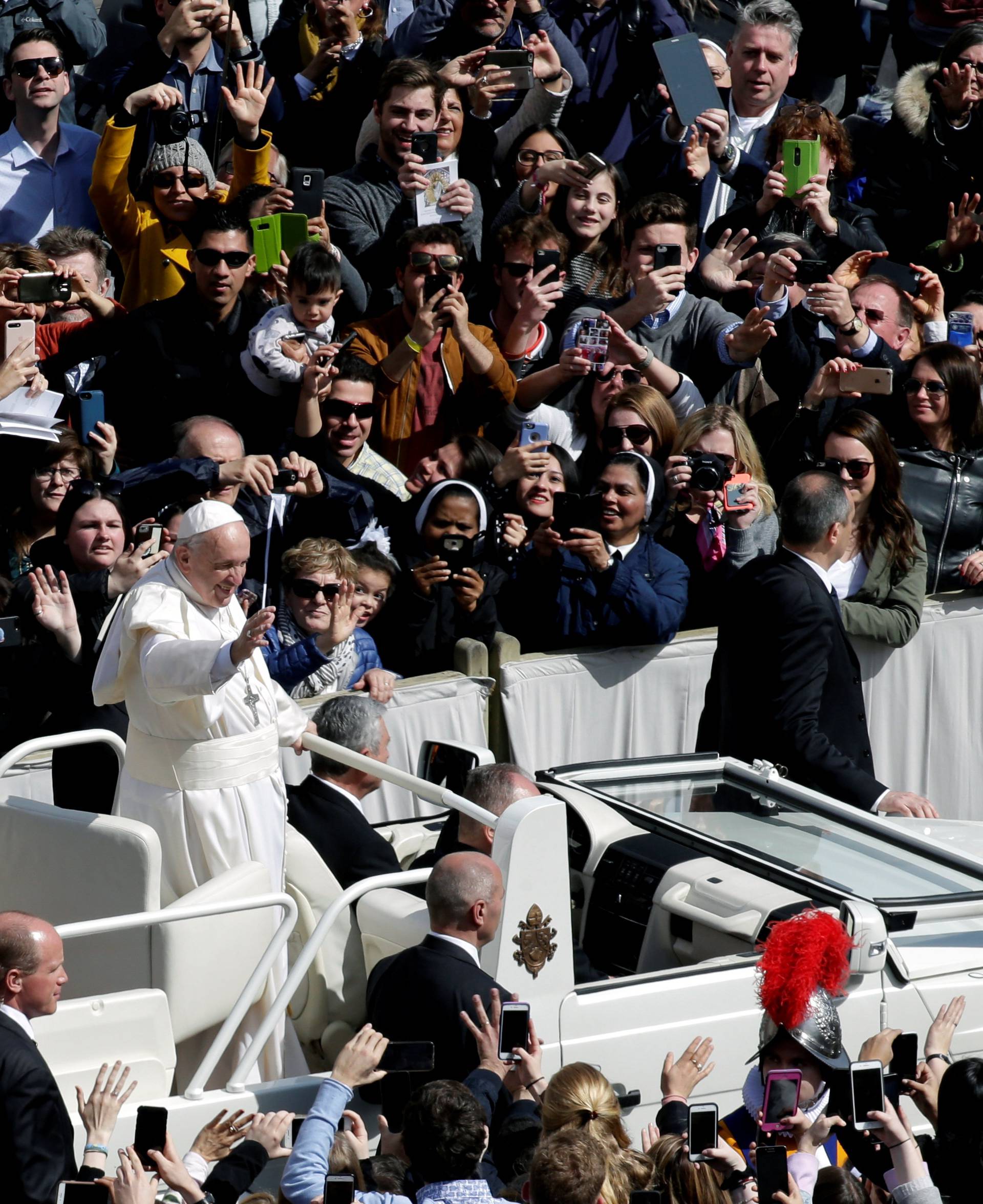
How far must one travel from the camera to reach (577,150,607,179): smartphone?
364 inches

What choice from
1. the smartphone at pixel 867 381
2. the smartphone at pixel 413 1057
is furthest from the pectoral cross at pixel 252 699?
the smartphone at pixel 867 381

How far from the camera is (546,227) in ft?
29.3

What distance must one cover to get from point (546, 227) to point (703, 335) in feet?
3.19

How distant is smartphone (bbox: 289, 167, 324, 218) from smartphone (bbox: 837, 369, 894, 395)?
2.62m

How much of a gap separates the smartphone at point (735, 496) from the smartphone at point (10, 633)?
3.24 metres

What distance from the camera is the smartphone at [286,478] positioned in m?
7.53

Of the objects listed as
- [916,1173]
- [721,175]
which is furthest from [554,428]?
[916,1173]

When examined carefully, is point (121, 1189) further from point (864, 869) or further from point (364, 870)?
point (864, 869)

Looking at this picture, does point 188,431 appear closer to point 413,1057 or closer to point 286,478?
point 286,478

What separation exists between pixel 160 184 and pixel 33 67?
0.90 m

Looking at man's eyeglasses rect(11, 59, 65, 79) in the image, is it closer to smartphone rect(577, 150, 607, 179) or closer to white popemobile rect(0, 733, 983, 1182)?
smartphone rect(577, 150, 607, 179)

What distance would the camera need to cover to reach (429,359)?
864 cm

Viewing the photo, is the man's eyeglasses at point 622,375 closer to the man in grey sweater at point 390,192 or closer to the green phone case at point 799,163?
the man in grey sweater at point 390,192

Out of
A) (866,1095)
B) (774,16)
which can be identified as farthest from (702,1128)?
(774,16)
